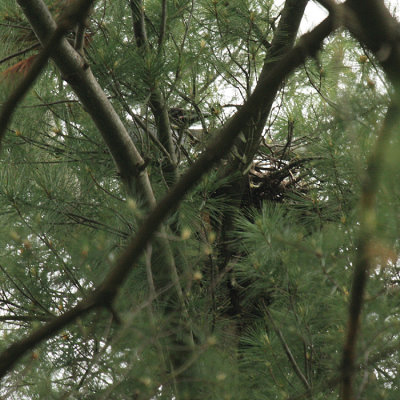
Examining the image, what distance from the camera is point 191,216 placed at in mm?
1273

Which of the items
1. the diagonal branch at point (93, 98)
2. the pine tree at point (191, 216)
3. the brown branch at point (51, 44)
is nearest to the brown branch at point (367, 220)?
the pine tree at point (191, 216)

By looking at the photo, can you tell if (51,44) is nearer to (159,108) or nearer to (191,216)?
(191,216)

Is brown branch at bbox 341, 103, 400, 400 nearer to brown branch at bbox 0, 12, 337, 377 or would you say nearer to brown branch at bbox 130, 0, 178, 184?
brown branch at bbox 0, 12, 337, 377

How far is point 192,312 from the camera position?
1122mm

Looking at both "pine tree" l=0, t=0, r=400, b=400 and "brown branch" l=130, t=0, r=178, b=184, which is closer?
"pine tree" l=0, t=0, r=400, b=400

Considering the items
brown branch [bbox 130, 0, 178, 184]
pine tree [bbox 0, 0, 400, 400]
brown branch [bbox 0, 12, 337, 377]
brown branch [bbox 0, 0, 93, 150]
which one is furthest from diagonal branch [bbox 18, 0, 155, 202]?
brown branch [bbox 0, 12, 337, 377]

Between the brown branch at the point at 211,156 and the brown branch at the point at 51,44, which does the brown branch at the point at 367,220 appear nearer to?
the brown branch at the point at 211,156

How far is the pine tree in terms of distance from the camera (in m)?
0.53

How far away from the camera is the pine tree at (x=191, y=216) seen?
528 mm

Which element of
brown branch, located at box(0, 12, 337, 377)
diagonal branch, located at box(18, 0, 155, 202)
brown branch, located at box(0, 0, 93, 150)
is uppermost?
diagonal branch, located at box(18, 0, 155, 202)

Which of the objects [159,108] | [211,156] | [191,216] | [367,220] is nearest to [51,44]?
[211,156]

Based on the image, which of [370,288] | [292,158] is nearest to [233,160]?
[292,158]

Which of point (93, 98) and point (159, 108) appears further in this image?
point (159, 108)

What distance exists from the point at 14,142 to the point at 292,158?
83 centimetres
